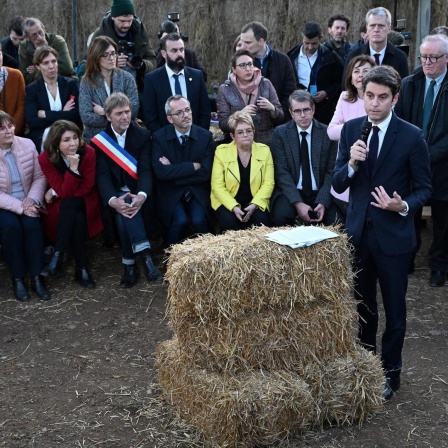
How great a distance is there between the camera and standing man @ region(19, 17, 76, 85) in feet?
27.6

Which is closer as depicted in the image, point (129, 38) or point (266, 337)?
point (266, 337)

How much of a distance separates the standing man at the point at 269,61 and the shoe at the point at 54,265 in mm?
2881

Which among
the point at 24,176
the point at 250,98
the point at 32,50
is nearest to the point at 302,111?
the point at 250,98

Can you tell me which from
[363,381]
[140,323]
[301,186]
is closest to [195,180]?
[301,186]

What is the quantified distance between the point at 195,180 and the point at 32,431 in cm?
321

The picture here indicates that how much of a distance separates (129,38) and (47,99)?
128 cm

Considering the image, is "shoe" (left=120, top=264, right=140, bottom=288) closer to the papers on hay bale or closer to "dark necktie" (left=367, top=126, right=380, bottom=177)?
the papers on hay bale

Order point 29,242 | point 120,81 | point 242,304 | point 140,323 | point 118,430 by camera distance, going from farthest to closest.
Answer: point 120,81
point 29,242
point 140,323
point 118,430
point 242,304

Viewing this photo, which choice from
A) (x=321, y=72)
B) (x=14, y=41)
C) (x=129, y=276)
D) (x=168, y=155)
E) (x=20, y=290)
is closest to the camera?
(x=20, y=290)

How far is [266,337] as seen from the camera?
4.63m

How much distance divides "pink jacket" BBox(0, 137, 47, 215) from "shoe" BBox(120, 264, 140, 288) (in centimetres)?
107

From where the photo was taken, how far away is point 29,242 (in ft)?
23.4

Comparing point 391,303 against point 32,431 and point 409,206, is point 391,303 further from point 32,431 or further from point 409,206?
point 32,431

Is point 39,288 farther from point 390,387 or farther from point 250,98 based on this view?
point 390,387
